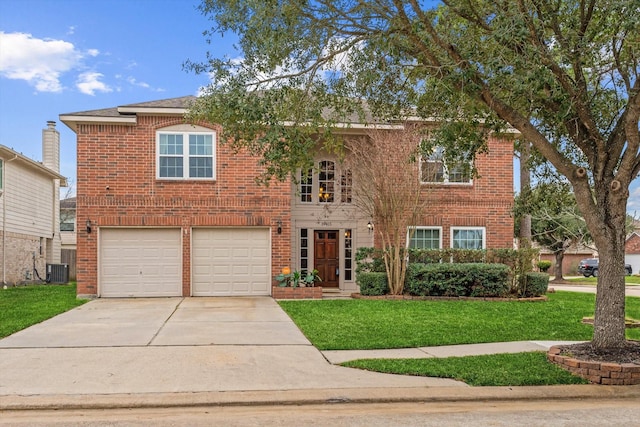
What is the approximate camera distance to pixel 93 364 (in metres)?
7.89

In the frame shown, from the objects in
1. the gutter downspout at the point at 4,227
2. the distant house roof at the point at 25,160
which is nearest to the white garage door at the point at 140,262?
the gutter downspout at the point at 4,227

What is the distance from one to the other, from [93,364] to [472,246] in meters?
13.5

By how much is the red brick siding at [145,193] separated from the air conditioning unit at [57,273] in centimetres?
935

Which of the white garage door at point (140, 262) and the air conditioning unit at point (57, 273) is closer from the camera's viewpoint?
the white garage door at point (140, 262)

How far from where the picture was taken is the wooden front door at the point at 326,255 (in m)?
19.2

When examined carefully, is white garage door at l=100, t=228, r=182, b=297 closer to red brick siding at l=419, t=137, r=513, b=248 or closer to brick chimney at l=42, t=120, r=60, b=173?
red brick siding at l=419, t=137, r=513, b=248

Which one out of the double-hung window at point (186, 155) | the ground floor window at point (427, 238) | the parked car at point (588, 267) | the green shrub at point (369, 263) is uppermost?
the double-hung window at point (186, 155)

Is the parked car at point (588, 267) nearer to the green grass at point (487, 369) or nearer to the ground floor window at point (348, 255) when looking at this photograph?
the ground floor window at point (348, 255)

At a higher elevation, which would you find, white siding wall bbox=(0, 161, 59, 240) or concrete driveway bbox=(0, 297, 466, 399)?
white siding wall bbox=(0, 161, 59, 240)

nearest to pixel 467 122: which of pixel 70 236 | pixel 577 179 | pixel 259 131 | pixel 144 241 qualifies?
pixel 577 179

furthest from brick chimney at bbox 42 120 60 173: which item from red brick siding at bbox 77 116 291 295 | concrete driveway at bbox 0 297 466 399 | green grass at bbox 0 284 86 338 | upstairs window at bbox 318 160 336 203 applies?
concrete driveway at bbox 0 297 466 399

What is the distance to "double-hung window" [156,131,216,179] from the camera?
56.2 ft

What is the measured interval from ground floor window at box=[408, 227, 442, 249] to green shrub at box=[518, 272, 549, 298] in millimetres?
2776

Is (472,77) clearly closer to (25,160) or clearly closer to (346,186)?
(346,186)
